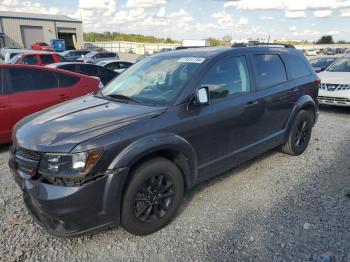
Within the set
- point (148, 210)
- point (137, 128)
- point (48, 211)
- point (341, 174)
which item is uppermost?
point (137, 128)

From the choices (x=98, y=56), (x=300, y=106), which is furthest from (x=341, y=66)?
(x=98, y=56)

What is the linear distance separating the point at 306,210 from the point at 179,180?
1.50 meters

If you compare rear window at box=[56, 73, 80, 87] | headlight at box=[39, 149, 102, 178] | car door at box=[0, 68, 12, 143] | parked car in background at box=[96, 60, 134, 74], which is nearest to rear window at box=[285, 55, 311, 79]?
headlight at box=[39, 149, 102, 178]

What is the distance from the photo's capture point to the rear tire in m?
4.93

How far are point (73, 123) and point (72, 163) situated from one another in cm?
53

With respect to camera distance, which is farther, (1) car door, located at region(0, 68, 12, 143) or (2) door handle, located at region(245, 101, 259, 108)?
(1) car door, located at region(0, 68, 12, 143)

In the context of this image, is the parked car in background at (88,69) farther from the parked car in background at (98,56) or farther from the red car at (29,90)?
the parked car in background at (98,56)

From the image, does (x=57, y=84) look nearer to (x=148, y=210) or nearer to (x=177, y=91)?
(x=177, y=91)

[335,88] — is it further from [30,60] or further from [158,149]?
[30,60]

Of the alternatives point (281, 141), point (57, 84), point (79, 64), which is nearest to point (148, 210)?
point (281, 141)

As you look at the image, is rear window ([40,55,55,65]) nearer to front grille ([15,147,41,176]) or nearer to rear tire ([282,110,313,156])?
rear tire ([282,110,313,156])

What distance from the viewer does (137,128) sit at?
2.81m

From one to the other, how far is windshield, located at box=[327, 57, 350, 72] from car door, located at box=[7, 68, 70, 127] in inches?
305

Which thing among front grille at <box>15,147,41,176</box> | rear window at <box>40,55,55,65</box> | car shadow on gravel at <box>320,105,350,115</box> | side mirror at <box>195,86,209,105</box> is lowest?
car shadow on gravel at <box>320,105,350,115</box>
